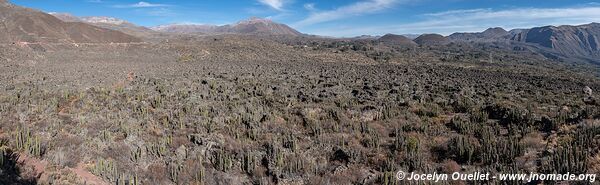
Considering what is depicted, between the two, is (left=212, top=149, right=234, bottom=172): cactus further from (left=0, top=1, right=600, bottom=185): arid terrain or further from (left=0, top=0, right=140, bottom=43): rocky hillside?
(left=0, top=0, right=140, bottom=43): rocky hillside

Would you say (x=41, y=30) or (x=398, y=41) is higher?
(x=41, y=30)

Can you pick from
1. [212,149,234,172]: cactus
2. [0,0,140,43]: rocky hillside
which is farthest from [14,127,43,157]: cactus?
[0,0,140,43]: rocky hillside

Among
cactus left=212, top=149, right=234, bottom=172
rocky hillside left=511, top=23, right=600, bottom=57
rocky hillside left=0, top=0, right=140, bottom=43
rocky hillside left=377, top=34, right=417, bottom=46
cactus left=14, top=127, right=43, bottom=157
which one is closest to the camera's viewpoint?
cactus left=14, top=127, right=43, bottom=157

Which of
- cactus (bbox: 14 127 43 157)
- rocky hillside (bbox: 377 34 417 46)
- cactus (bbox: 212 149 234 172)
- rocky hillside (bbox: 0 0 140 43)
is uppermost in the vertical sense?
rocky hillside (bbox: 0 0 140 43)

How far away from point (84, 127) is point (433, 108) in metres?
14.1

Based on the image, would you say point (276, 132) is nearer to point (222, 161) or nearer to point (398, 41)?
point (222, 161)

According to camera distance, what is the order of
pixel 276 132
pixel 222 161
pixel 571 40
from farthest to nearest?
pixel 571 40 → pixel 276 132 → pixel 222 161

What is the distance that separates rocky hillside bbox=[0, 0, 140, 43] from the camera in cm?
4747

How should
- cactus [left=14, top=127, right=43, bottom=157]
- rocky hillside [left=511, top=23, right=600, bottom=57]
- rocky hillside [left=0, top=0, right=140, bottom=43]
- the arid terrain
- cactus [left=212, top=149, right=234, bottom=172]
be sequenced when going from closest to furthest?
1. the arid terrain
2. cactus [left=14, top=127, right=43, bottom=157]
3. cactus [left=212, top=149, right=234, bottom=172]
4. rocky hillside [left=0, top=0, right=140, bottom=43]
5. rocky hillside [left=511, top=23, right=600, bottom=57]

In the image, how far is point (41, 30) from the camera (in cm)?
5034

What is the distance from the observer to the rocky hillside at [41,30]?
47.5m

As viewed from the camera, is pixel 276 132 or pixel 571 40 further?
pixel 571 40

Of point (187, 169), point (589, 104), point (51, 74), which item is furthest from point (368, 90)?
point (51, 74)

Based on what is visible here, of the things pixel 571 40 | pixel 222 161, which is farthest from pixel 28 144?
pixel 571 40
